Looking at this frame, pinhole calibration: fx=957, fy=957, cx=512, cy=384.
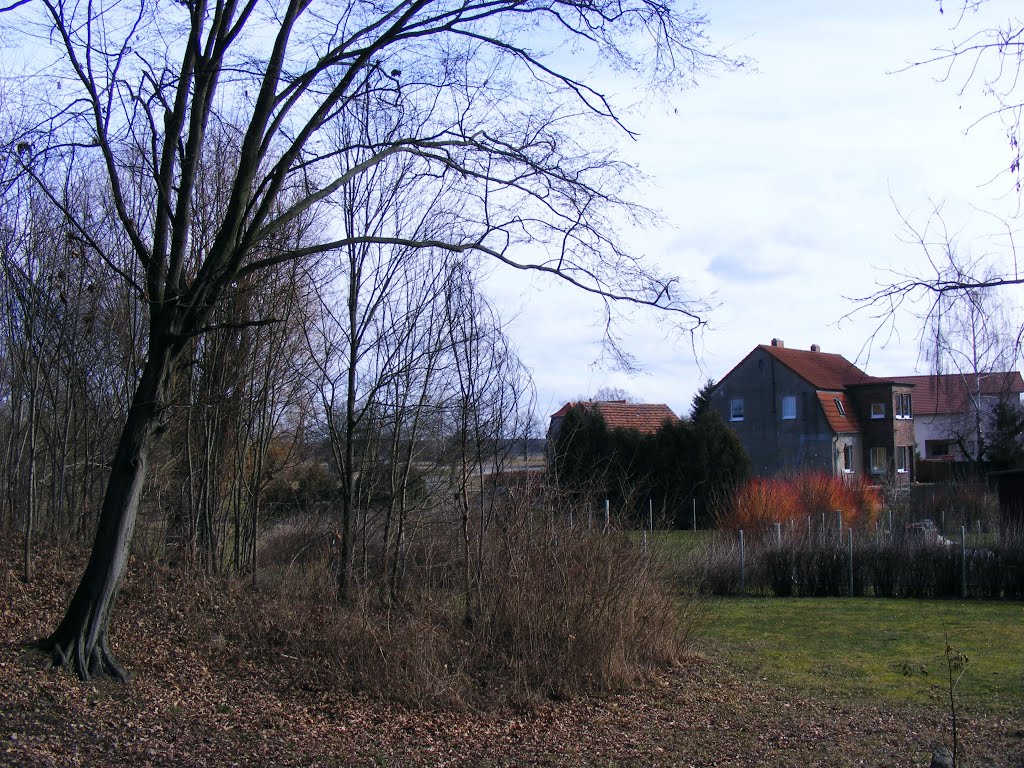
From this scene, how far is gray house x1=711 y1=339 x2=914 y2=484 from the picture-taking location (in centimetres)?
4041

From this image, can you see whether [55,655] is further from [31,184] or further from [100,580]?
[31,184]

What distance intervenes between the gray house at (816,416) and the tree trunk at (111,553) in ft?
111

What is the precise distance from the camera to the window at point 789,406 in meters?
42.0

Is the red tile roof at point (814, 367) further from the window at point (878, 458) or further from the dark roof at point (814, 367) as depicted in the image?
the window at point (878, 458)

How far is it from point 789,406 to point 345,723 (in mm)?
36928

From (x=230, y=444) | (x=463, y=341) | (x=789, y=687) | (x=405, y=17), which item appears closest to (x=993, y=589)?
(x=789, y=687)

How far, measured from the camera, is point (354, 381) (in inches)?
503

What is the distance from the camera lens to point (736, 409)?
146 feet

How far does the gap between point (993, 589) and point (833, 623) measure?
5908 mm

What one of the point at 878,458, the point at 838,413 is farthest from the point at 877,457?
the point at 838,413

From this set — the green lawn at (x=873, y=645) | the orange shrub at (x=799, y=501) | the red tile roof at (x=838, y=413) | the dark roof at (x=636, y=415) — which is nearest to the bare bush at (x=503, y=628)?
the green lawn at (x=873, y=645)

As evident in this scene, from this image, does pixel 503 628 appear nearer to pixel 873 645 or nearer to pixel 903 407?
pixel 873 645

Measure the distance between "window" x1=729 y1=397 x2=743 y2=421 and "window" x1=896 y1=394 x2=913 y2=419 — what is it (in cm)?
687

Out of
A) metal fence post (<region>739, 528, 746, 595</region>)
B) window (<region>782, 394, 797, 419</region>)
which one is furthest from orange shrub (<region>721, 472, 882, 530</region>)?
window (<region>782, 394, 797, 419</region>)
